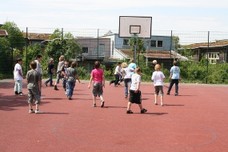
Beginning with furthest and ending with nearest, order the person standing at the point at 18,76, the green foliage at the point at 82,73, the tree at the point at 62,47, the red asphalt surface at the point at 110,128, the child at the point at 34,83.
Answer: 1. the tree at the point at 62,47
2. the green foliage at the point at 82,73
3. the person standing at the point at 18,76
4. the child at the point at 34,83
5. the red asphalt surface at the point at 110,128

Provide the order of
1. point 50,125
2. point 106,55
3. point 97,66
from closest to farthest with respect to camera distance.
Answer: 1. point 50,125
2. point 97,66
3. point 106,55

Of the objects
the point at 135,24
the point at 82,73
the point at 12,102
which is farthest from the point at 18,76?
the point at 82,73

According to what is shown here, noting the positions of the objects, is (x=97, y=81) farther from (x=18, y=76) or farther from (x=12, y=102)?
(x=18, y=76)

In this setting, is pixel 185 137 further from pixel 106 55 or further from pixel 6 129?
pixel 106 55

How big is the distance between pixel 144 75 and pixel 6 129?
2353 centimetres

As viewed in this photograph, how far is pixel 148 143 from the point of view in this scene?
9234mm

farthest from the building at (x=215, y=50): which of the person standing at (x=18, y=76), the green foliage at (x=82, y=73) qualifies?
the person standing at (x=18, y=76)

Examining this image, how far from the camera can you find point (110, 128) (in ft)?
35.9

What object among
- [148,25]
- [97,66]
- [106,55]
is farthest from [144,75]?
[97,66]

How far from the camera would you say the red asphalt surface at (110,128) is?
349 inches

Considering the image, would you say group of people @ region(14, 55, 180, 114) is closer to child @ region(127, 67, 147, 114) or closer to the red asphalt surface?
child @ region(127, 67, 147, 114)

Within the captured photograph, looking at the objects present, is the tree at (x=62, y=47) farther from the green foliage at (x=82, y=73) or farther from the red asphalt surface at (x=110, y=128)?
the red asphalt surface at (x=110, y=128)

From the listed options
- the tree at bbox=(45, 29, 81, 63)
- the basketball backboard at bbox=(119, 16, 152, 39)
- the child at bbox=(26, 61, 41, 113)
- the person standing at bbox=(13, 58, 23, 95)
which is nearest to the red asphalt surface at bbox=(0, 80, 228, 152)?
the child at bbox=(26, 61, 41, 113)

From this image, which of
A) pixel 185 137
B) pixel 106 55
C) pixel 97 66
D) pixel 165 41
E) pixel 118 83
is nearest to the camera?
pixel 185 137
